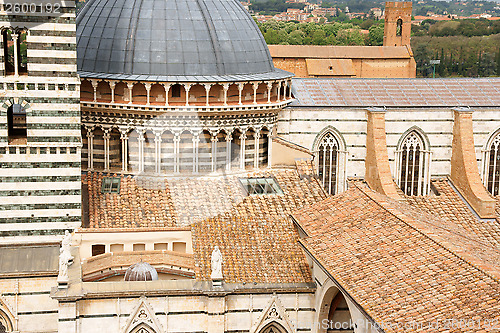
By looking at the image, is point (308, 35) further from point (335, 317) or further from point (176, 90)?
point (335, 317)

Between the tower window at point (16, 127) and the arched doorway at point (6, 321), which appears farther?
the tower window at point (16, 127)

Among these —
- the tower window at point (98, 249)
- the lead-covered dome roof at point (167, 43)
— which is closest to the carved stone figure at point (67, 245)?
the tower window at point (98, 249)

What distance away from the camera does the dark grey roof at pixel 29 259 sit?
87.4ft

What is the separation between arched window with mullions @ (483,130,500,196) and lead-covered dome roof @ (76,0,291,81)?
404 inches

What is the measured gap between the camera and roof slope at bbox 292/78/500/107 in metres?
36.0

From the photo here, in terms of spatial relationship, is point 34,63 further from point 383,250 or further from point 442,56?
point 442,56

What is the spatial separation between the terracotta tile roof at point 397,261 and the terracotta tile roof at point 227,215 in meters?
1.37

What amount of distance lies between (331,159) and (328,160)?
0.14m

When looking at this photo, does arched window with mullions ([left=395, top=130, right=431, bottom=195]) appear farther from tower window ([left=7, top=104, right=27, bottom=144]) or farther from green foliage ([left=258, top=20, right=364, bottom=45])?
green foliage ([left=258, top=20, right=364, bottom=45])

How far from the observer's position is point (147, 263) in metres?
26.5

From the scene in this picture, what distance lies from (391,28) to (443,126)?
244 ft

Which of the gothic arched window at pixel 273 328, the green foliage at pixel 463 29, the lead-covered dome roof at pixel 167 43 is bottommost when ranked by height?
the gothic arched window at pixel 273 328

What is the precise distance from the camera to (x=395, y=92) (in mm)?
37094

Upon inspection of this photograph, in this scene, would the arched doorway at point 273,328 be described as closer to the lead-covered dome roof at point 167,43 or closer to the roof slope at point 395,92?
the lead-covered dome roof at point 167,43
